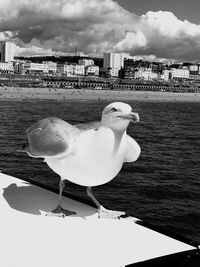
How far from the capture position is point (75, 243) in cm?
469

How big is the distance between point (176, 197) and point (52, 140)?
12.0 m

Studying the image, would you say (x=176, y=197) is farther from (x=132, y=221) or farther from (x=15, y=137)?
(x=15, y=137)

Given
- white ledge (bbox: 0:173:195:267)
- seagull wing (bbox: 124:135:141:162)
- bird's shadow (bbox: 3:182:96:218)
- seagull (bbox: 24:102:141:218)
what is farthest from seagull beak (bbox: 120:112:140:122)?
bird's shadow (bbox: 3:182:96:218)

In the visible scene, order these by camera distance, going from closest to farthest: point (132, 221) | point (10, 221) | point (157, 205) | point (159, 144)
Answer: point (10, 221)
point (132, 221)
point (157, 205)
point (159, 144)

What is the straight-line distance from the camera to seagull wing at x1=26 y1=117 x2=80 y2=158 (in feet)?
17.4

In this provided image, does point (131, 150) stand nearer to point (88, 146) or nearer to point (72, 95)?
point (88, 146)

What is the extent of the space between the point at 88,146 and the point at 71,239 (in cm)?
109

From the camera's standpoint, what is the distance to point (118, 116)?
507cm

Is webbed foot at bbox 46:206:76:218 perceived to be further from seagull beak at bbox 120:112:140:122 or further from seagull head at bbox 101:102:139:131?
seagull beak at bbox 120:112:140:122

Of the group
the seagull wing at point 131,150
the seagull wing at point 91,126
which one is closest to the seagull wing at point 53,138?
the seagull wing at point 91,126

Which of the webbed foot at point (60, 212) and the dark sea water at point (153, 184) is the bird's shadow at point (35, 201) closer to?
the webbed foot at point (60, 212)

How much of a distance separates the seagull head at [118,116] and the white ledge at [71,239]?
1.19 metres

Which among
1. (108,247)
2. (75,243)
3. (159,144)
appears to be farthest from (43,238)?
(159,144)

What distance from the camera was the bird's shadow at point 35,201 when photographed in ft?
19.1
